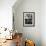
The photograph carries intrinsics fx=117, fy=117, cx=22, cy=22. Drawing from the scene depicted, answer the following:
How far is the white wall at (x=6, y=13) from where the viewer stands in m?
4.64

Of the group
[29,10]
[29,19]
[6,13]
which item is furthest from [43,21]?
[6,13]

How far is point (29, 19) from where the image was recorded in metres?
5.94

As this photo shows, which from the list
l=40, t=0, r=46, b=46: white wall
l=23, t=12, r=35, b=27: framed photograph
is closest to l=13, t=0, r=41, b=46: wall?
l=23, t=12, r=35, b=27: framed photograph

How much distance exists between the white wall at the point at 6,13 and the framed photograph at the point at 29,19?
1393mm

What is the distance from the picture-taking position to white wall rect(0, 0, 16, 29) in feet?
15.2

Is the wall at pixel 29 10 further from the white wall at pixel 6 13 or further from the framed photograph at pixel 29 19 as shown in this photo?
the white wall at pixel 6 13

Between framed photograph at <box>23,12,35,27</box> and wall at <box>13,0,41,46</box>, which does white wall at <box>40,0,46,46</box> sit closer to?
wall at <box>13,0,41,46</box>

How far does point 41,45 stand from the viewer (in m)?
5.97

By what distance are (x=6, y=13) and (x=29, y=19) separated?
63.5 inches

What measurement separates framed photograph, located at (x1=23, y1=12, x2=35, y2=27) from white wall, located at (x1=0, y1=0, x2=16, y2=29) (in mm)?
1393

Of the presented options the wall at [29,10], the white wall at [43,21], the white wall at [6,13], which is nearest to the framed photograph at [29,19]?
the wall at [29,10]

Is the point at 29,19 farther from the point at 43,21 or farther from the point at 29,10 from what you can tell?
the point at 43,21

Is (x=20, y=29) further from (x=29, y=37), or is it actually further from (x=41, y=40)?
(x=41, y=40)

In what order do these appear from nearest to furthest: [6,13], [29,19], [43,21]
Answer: [6,13] → [43,21] → [29,19]
